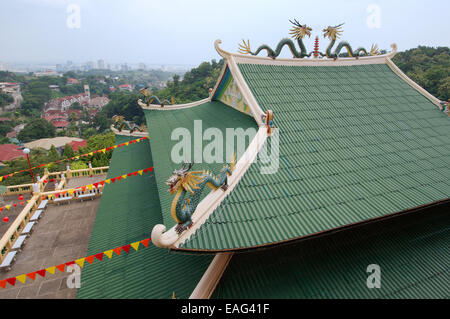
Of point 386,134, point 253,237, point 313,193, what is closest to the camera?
point 253,237

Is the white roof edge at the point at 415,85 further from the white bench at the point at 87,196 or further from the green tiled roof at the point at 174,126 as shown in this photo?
the white bench at the point at 87,196

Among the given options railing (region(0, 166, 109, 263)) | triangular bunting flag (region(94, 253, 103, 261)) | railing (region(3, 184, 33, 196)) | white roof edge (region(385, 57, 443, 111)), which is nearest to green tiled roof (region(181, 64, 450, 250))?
white roof edge (region(385, 57, 443, 111))

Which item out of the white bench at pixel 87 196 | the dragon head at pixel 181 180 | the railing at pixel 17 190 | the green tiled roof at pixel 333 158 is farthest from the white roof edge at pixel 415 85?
the railing at pixel 17 190

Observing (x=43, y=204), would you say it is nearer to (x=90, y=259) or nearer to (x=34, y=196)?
(x=34, y=196)

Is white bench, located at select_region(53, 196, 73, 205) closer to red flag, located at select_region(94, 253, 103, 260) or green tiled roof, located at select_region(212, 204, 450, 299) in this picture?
red flag, located at select_region(94, 253, 103, 260)

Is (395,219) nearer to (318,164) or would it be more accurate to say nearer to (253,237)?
(318,164)

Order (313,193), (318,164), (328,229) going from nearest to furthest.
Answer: (328,229)
(313,193)
(318,164)
